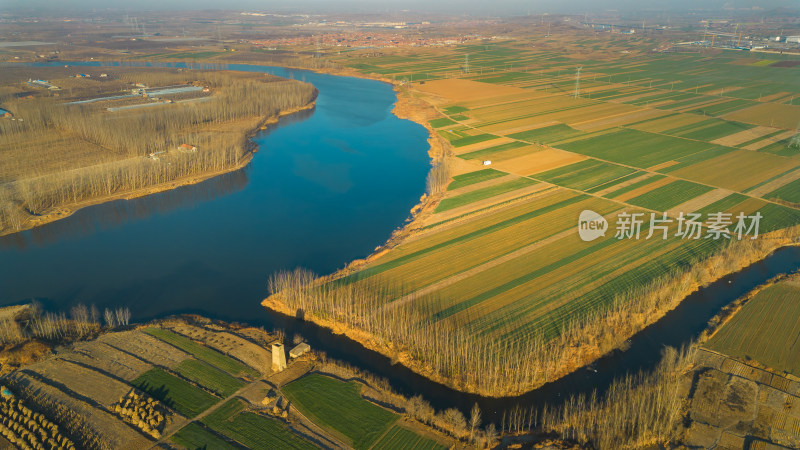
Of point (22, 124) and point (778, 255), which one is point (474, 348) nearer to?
point (778, 255)

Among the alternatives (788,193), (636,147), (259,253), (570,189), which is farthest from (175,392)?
(636,147)

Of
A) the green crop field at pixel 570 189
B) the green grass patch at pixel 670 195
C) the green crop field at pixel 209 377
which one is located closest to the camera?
the green crop field at pixel 209 377

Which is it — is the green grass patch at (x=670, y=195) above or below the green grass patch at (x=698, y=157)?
below

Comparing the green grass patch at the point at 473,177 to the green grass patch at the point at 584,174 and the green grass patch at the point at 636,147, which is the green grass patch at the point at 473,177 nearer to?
the green grass patch at the point at 584,174

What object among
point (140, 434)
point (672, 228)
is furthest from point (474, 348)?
point (672, 228)

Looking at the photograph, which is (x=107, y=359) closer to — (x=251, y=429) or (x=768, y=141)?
(x=251, y=429)

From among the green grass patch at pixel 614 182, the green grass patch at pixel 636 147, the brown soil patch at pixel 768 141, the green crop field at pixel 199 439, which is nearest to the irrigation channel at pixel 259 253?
the green crop field at pixel 199 439

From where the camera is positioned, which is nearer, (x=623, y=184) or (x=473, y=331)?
(x=473, y=331)
